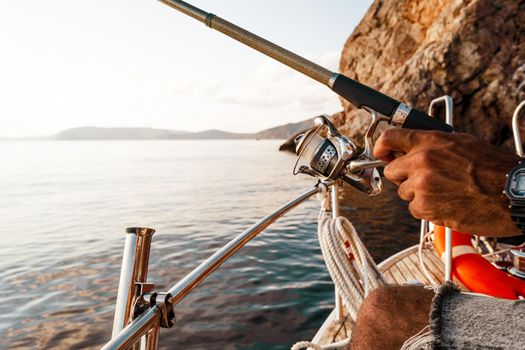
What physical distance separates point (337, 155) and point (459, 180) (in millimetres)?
709

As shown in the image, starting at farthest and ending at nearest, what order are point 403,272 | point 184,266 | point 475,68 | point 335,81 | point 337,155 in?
point 475,68 < point 184,266 < point 403,272 < point 335,81 < point 337,155

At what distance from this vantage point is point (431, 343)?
40.3 inches

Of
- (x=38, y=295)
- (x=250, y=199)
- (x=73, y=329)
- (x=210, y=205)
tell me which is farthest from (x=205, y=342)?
(x=250, y=199)

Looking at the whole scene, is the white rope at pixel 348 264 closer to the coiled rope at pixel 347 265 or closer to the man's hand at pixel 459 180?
the coiled rope at pixel 347 265

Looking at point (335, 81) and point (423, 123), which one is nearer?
point (423, 123)

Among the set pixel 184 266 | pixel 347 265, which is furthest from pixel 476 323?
pixel 184 266

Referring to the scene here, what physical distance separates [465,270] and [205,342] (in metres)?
4.34

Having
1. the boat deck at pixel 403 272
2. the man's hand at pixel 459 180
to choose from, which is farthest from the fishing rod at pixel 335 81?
the boat deck at pixel 403 272

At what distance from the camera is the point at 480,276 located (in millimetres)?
3041

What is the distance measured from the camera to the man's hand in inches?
52.2

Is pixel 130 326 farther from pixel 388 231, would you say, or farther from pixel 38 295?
pixel 388 231

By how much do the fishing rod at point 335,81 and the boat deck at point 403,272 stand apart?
2029 millimetres

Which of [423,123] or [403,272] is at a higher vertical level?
[423,123]

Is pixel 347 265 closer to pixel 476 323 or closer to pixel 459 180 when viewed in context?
pixel 459 180
